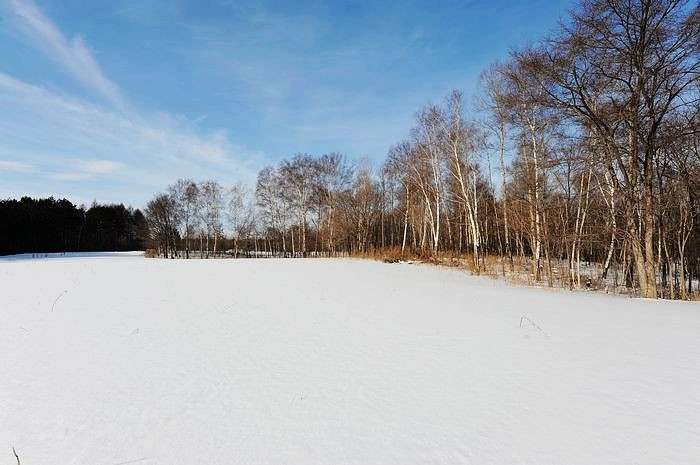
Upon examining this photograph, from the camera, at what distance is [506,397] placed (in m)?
2.40

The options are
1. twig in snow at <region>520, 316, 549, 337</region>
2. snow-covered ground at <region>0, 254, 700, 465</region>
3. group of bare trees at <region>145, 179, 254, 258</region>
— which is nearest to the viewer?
snow-covered ground at <region>0, 254, 700, 465</region>

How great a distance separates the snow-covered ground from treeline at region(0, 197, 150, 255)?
4488 centimetres

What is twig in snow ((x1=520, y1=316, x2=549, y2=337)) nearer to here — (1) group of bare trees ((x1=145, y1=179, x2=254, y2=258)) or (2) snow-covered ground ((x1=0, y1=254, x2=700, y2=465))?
(2) snow-covered ground ((x1=0, y1=254, x2=700, y2=465))

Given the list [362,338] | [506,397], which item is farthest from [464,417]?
[362,338]

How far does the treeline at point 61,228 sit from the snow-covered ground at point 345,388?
44883mm

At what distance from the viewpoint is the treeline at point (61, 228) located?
146 ft

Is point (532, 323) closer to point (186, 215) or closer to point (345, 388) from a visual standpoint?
point (345, 388)

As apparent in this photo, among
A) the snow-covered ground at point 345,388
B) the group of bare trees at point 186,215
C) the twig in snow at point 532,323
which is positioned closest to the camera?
the snow-covered ground at point 345,388

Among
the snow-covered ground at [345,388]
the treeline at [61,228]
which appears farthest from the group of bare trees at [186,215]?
the snow-covered ground at [345,388]

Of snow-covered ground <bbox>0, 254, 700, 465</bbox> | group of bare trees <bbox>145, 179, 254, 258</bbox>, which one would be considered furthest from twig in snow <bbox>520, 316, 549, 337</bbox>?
group of bare trees <bbox>145, 179, 254, 258</bbox>

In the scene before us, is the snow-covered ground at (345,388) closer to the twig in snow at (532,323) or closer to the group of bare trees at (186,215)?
the twig in snow at (532,323)

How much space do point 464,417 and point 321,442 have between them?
925mm

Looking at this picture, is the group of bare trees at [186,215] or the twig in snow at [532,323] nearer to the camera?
the twig in snow at [532,323]

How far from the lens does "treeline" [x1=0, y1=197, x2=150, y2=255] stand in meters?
44.5
